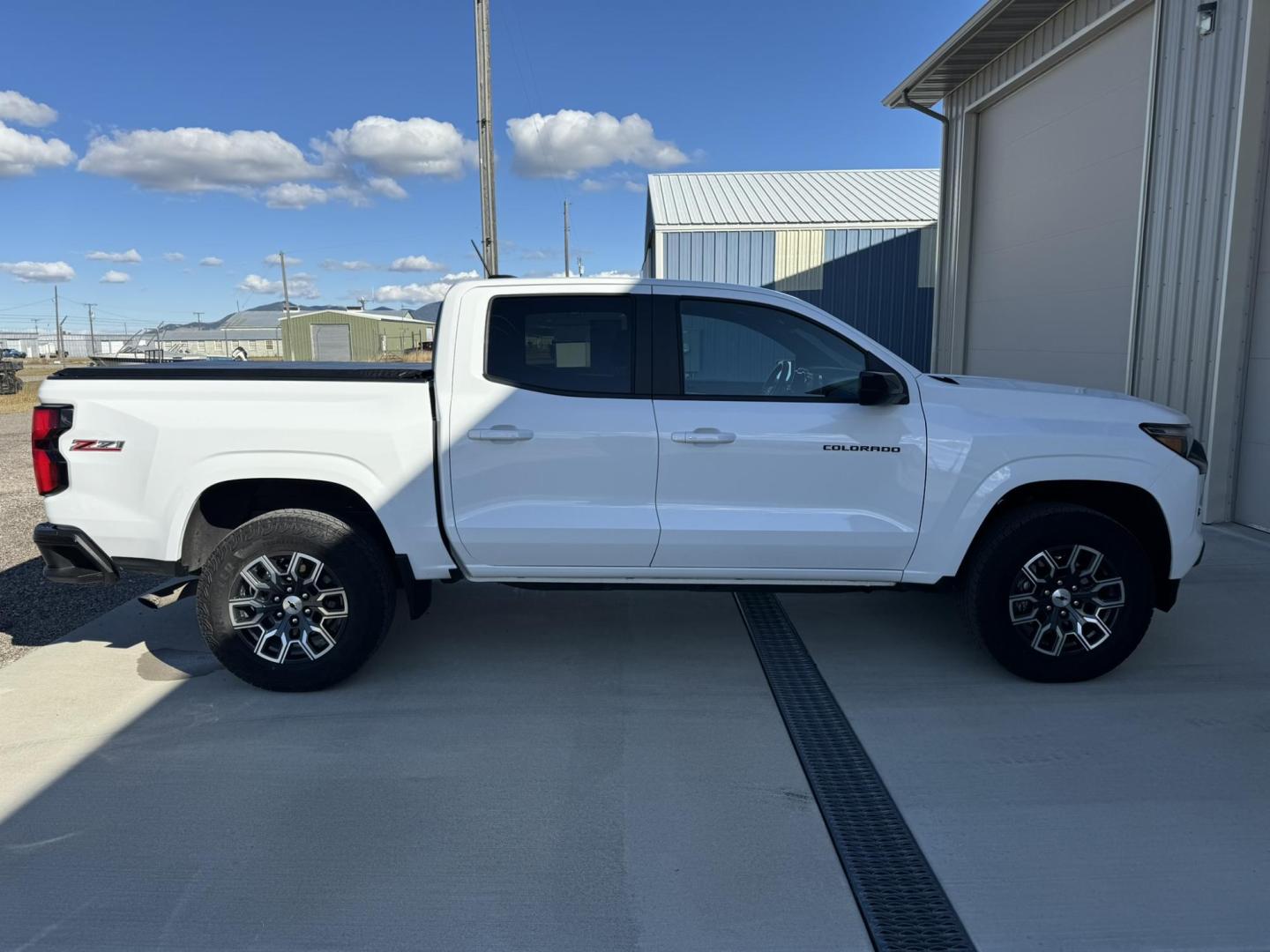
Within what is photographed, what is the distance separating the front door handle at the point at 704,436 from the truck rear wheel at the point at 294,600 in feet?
4.91

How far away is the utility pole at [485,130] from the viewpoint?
1416 cm

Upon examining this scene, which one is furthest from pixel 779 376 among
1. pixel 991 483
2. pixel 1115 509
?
pixel 1115 509

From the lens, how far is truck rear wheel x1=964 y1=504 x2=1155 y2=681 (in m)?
4.14

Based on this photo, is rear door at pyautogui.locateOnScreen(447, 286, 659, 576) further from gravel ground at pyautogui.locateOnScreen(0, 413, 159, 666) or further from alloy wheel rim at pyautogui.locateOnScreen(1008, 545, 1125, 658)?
gravel ground at pyautogui.locateOnScreen(0, 413, 159, 666)

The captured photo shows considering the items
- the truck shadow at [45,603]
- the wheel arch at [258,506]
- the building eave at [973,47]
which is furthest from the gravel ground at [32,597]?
the building eave at [973,47]

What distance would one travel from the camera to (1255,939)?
2547 mm

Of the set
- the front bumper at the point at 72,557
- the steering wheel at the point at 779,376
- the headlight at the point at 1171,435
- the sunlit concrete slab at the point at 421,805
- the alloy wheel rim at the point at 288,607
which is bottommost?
the sunlit concrete slab at the point at 421,805

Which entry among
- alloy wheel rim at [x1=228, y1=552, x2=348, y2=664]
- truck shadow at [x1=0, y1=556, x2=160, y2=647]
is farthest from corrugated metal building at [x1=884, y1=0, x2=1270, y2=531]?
truck shadow at [x1=0, y1=556, x2=160, y2=647]

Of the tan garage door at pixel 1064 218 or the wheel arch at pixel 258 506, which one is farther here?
the tan garage door at pixel 1064 218

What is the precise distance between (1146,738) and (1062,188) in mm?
7082

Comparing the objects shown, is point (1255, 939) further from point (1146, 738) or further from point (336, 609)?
point (336, 609)

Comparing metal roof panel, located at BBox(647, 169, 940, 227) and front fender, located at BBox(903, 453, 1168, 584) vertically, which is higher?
metal roof panel, located at BBox(647, 169, 940, 227)

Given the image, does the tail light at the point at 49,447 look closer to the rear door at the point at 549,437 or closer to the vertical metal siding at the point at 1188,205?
the rear door at the point at 549,437

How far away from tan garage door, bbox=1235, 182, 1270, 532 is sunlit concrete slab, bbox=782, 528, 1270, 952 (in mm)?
2070
